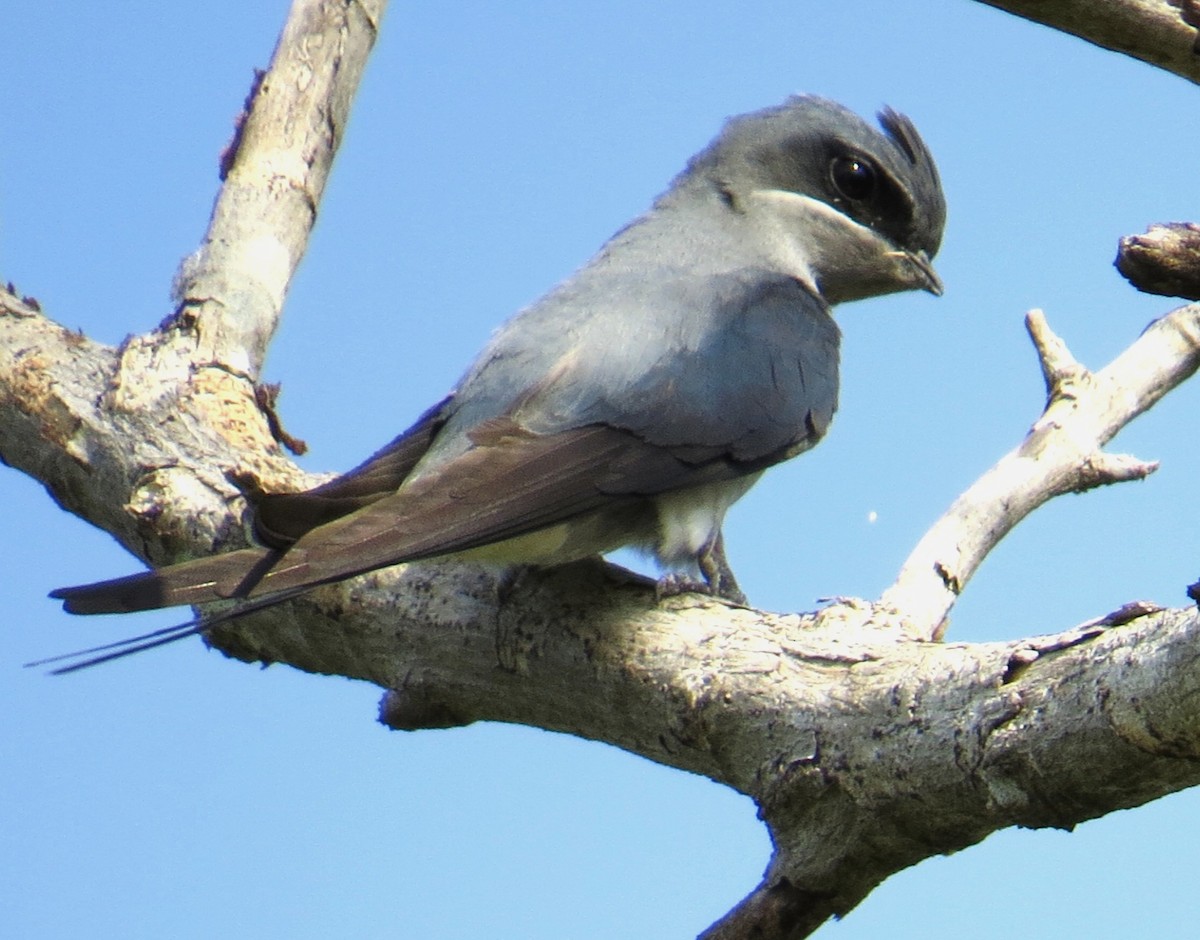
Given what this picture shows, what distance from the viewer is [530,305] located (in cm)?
469

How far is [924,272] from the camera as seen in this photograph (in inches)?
223

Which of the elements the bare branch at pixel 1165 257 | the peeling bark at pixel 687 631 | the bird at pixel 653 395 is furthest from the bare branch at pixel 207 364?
the bare branch at pixel 1165 257

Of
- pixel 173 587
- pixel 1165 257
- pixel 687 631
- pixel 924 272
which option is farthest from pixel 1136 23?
pixel 924 272

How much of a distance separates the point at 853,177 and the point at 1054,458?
4.33 feet

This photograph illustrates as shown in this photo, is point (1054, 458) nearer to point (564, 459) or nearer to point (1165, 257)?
point (564, 459)

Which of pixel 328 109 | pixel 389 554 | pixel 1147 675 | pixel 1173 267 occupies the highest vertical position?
pixel 328 109

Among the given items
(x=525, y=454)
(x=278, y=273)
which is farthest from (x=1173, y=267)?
(x=278, y=273)

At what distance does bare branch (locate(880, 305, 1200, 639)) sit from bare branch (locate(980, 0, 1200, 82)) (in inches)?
76.5

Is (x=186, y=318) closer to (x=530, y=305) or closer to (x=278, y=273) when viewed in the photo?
(x=278, y=273)

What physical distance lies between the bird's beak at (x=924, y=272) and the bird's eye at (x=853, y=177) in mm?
284

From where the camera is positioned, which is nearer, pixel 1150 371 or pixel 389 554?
pixel 389 554

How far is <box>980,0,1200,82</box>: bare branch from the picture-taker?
269 centimetres

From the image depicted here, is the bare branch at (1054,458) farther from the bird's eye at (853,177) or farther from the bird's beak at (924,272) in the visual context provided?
the bird's eye at (853,177)

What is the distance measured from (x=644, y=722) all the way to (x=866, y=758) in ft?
2.49
